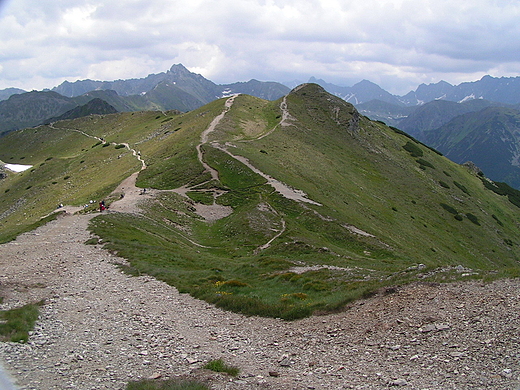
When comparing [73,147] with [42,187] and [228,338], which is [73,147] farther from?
[228,338]

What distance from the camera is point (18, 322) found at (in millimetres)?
15703

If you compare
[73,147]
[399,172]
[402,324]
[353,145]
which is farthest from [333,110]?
[402,324]

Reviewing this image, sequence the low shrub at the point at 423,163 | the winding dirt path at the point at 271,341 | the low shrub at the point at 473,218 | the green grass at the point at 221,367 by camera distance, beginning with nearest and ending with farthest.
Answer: the winding dirt path at the point at 271,341
the green grass at the point at 221,367
the low shrub at the point at 473,218
the low shrub at the point at 423,163

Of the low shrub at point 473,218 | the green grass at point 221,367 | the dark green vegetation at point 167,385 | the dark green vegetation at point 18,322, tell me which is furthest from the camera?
the low shrub at point 473,218

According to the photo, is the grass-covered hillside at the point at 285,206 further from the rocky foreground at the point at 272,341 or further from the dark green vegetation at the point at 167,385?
the dark green vegetation at the point at 167,385

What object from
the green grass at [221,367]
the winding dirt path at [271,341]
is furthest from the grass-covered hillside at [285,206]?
the green grass at [221,367]

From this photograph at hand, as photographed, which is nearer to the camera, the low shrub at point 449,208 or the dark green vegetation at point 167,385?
the dark green vegetation at point 167,385

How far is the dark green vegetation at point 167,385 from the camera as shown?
38.3 ft

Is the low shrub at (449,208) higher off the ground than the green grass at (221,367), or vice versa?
the green grass at (221,367)

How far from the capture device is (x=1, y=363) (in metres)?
12.1

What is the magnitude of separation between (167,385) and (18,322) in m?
8.34

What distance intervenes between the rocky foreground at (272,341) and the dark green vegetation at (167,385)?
499mm

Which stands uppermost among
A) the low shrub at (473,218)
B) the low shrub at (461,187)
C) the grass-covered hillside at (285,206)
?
the grass-covered hillside at (285,206)

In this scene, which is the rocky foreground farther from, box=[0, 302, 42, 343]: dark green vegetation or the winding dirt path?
box=[0, 302, 42, 343]: dark green vegetation
